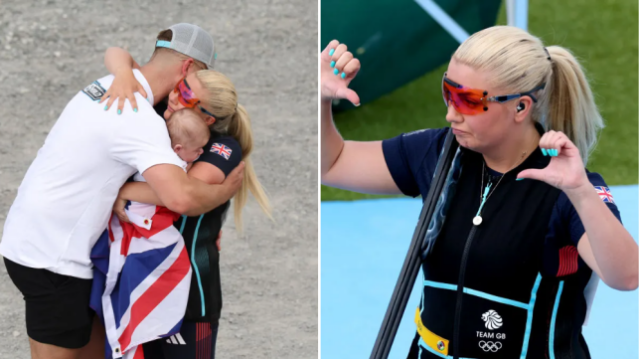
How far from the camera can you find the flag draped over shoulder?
2.80 m

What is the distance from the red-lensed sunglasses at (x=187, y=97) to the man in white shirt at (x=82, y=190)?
0.05m

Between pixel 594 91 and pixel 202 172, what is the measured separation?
265 inches

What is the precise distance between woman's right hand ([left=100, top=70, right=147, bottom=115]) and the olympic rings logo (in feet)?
4.41

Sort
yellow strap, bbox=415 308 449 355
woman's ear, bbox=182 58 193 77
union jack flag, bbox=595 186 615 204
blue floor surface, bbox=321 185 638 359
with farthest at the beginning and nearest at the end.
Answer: blue floor surface, bbox=321 185 638 359
woman's ear, bbox=182 58 193 77
yellow strap, bbox=415 308 449 355
union jack flag, bbox=595 186 615 204

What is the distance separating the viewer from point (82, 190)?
2707 millimetres

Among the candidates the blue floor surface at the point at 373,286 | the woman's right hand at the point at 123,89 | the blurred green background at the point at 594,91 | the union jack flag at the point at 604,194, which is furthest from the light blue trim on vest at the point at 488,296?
the blurred green background at the point at 594,91

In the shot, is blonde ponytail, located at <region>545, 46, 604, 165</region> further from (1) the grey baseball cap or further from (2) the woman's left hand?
(1) the grey baseball cap

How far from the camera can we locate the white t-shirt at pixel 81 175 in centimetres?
265

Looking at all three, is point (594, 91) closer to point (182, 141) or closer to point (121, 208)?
point (182, 141)

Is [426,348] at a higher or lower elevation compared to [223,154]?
lower

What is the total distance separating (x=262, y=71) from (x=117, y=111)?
4382mm

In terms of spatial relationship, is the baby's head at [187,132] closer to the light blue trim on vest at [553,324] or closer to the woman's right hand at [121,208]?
the woman's right hand at [121,208]

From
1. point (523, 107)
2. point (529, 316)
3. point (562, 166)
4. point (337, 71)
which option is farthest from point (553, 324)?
point (337, 71)

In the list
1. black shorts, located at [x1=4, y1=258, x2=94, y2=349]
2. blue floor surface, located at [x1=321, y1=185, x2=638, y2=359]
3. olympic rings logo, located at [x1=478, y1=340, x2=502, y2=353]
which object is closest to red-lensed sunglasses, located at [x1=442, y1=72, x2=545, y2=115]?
olympic rings logo, located at [x1=478, y1=340, x2=502, y2=353]
